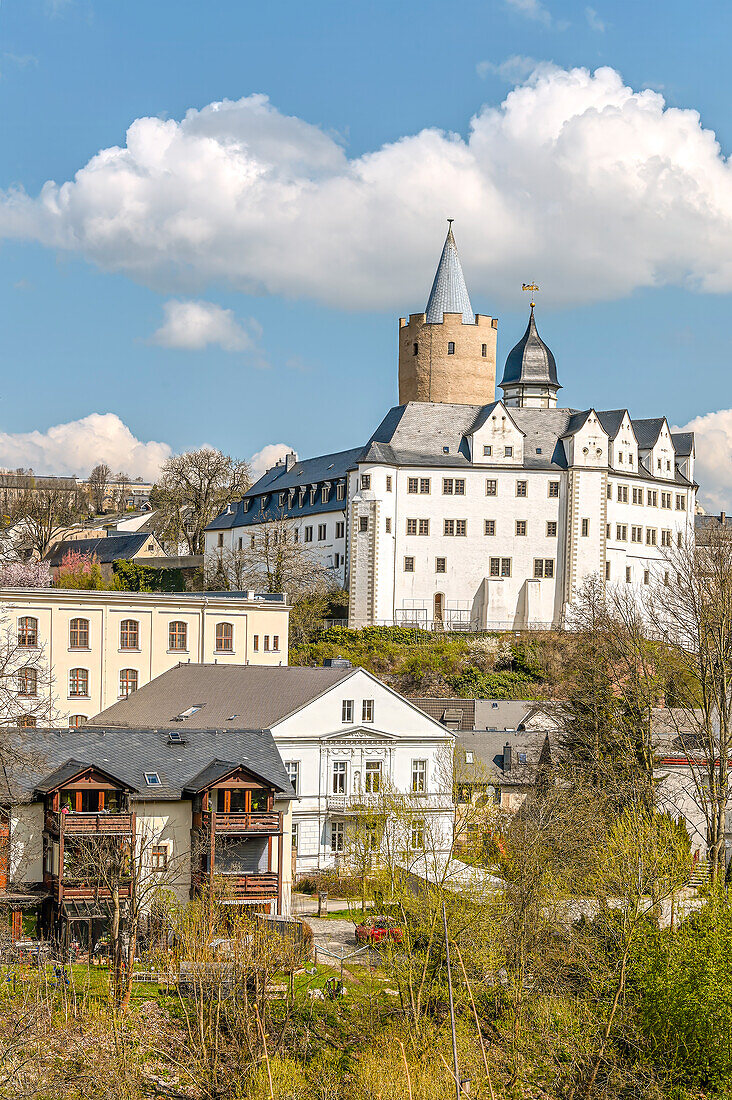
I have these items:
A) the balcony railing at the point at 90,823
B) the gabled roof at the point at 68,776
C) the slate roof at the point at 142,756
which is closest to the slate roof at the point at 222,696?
the slate roof at the point at 142,756

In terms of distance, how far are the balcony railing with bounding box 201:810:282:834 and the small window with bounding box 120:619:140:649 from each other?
73.6ft

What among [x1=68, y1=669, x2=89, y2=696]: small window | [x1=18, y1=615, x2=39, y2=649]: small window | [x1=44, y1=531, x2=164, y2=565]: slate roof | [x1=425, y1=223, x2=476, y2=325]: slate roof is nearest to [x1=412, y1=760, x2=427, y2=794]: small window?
[x1=68, y1=669, x2=89, y2=696]: small window

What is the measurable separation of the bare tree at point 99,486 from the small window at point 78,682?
104964 millimetres

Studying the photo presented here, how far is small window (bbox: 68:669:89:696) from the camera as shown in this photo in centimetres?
5609

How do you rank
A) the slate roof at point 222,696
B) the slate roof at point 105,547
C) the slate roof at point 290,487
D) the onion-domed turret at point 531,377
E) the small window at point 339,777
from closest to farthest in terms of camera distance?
1. the small window at point 339,777
2. the slate roof at point 222,696
3. the slate roof at point 290,487
4. the onion-domed turret at point 531,377
5. the slate roof at point 105,547

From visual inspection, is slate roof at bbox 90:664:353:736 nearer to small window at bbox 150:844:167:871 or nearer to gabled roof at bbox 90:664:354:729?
gabled roof at bbox 90:664:354:729

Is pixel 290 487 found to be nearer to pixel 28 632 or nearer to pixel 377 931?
pixel 28 632

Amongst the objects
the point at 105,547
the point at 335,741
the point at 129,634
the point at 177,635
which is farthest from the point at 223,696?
the point at 105,547

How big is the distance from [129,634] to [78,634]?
85.7 inches

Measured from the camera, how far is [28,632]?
55531 mm

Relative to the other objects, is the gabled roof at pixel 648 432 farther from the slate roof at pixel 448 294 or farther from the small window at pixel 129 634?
the small window at pixel 129 634

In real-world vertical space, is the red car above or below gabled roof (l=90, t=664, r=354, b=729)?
below

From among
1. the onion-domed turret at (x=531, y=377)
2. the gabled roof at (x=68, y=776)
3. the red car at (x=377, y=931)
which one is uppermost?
the onion-domed turret at (x=531, y=377)

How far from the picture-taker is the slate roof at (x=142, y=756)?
116 feet
